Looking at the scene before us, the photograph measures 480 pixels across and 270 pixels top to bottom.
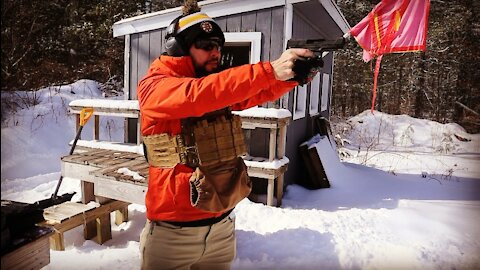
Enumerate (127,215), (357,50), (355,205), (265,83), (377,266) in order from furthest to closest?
(357,50) → (355,205) → (127,215) → (377,266) → (265,83)

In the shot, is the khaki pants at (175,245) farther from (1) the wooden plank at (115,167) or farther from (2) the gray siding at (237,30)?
(2) the gray siding at (237,30)

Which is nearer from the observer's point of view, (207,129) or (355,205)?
(207,129)

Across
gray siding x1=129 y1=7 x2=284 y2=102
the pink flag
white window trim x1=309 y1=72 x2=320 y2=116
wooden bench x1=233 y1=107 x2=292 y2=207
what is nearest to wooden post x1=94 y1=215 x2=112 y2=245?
wooden bench x1=233 y1=107 x2=292 y2=207

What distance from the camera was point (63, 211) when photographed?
11.8 ft

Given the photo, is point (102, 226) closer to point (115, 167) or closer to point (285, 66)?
point (115, 167)

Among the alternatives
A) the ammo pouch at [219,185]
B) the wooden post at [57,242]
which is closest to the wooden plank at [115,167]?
the wooden post at [57,242]

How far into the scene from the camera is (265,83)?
4.19 ft

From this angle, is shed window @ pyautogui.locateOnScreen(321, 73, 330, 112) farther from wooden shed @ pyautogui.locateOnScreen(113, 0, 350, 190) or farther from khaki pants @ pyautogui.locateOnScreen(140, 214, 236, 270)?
khaki pants @ pyautogui.locateOnScreen(140, 214, 236, 270)

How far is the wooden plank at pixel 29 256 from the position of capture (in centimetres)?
123

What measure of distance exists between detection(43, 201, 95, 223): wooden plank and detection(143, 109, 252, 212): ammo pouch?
2.26 m

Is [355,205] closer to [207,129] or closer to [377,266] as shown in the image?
[377,266]

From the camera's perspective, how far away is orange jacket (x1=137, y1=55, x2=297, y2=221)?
1.27m

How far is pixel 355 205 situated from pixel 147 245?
13.2 ft

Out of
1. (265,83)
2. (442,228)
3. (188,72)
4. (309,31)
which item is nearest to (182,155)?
(188,72)
